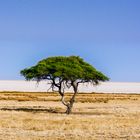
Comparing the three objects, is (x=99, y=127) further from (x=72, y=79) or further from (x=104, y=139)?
(x=72, y=79)

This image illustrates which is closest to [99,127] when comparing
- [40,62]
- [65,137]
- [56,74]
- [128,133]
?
[128,133]

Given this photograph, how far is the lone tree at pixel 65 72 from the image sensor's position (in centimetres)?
5638

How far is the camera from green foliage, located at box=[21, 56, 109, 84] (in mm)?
56406

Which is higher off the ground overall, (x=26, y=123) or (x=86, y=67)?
(x=86, y=67)

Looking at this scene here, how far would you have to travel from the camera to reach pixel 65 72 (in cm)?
5634

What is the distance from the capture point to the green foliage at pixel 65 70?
56.4 m

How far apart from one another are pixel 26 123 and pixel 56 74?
1851 cm

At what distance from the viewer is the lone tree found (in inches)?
2219

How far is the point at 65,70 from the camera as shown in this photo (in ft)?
185

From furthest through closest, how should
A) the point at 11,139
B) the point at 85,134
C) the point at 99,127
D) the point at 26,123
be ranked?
the point at 26,123
the point at 99,127
the point at 85,134
the point at 11,139

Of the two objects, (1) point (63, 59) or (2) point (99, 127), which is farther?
(1) point (63, 59)

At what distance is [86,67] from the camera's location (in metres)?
58.7

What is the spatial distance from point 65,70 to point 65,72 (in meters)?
0.22

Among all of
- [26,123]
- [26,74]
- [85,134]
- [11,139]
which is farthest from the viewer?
[26,74]
